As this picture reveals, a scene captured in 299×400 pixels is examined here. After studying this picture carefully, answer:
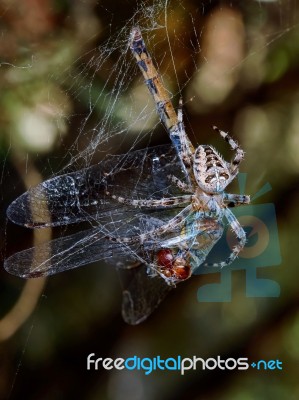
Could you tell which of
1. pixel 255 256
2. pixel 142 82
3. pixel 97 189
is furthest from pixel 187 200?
pixel 255 256

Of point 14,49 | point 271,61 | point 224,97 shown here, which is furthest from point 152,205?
point 271,61

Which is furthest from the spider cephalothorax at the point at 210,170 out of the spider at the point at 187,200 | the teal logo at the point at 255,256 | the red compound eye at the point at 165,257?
the teal logo at the point at 255,256

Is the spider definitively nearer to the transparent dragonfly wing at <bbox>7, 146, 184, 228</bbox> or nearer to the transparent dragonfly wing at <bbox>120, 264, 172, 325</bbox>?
the transparent dragonfly wing at <bbox>7, 146, 184, 228</bbox>

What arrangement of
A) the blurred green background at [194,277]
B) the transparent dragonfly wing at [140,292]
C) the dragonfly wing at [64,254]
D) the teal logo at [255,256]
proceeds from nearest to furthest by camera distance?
the dragonfly wing at [64,254] → the transparent dragonfly wing at [140,292] → the blurred green background at [194,277] → the teal logo at [255,256]

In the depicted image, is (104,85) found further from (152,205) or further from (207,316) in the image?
(207,316)

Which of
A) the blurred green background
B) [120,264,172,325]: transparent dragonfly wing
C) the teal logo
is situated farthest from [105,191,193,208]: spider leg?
the teal logo

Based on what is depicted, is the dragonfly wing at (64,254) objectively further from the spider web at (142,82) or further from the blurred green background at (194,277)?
the blurred green background at (194,277)

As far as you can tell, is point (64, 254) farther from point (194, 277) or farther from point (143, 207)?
point (194, 277)
